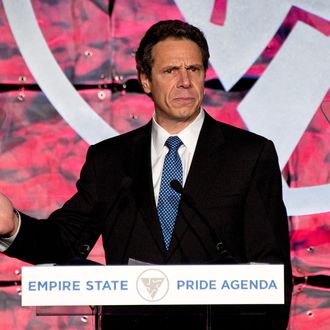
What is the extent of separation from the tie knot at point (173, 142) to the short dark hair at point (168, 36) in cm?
20

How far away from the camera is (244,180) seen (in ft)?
A: 7.18

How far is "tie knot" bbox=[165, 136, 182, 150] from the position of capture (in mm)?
2266

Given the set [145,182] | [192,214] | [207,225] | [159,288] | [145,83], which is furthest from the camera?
[145,83]

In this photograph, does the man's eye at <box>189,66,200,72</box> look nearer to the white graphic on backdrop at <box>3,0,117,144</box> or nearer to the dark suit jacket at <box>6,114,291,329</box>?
the dark suit jacket at <box>6,114,291,329</box>

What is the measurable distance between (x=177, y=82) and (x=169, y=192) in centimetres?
28

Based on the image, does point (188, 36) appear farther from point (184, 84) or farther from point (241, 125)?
point (241, 125)

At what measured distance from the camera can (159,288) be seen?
1706 millimetres

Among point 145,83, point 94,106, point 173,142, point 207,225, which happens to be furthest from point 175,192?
point 94,106

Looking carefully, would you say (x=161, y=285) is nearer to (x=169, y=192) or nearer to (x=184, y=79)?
(x=169, y=192)

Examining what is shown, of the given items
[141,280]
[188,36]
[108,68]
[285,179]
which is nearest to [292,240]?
[285,179]

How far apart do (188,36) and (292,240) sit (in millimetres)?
1067

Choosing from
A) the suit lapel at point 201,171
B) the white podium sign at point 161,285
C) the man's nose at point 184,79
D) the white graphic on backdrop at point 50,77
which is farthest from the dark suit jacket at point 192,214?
the white graphic on backdrop at point 50,77

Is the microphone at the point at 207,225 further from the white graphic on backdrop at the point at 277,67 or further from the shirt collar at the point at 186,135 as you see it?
the white graphic on backdrop at the point at 277,67

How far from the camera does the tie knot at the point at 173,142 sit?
2.27m
